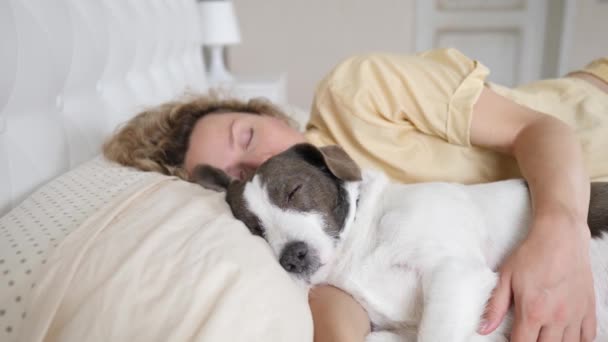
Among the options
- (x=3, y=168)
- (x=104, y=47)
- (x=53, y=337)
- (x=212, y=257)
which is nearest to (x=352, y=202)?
(x=212, y=257)

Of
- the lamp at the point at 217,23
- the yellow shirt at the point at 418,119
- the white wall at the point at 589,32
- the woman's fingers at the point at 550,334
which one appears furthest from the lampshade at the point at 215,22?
the white wall at the point at 589,32

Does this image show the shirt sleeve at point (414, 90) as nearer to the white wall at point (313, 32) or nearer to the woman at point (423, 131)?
the woman at point (423, 131)

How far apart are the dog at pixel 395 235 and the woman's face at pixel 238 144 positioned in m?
0.20

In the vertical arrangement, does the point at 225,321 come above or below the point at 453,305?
above

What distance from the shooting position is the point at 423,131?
5.05 feet

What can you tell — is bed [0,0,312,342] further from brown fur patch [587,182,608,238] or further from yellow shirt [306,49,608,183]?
brown fur patch [587,182,608,238]

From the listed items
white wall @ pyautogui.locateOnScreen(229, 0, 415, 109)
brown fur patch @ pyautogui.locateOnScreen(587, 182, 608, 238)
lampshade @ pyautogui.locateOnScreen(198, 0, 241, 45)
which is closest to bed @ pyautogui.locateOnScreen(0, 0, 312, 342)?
brown fur patch @ pyautogui.locateOnScreen(587, 182, 608, 238)

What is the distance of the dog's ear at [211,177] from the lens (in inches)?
51.6

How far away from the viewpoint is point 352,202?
1180mm

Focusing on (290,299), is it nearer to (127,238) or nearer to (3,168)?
(127,238)

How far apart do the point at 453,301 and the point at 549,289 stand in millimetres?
214

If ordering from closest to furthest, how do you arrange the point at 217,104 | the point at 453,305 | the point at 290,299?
the point at 290,299, the point at 453,305, the point at 217,104

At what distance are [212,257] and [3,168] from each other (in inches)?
27.5

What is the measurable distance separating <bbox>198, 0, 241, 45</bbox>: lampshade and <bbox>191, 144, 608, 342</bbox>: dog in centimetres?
229
